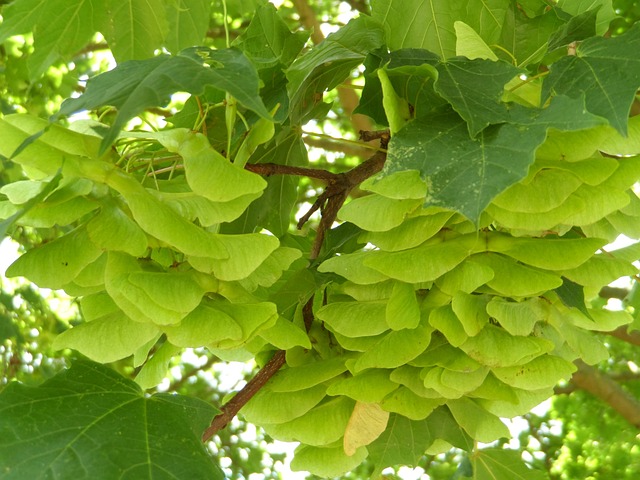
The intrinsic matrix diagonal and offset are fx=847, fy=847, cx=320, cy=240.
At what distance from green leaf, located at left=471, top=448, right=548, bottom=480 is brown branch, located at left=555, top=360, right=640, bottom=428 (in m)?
1.14

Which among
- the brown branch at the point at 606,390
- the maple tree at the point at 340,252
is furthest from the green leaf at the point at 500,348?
the brown branch at the point at 606,390

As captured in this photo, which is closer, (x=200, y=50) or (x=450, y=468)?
(x=200, y=50)

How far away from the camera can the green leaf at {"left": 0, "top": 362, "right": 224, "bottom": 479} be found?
1.10 meters

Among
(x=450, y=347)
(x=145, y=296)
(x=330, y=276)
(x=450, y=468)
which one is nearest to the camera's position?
(x=145, y=296)

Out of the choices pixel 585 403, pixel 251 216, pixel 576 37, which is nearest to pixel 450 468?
pixel 585 403

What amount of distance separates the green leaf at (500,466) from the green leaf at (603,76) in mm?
942

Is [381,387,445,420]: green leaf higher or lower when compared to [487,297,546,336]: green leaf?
lower

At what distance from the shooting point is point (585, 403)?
12.2 ft

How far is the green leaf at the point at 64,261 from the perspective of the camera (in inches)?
40.7

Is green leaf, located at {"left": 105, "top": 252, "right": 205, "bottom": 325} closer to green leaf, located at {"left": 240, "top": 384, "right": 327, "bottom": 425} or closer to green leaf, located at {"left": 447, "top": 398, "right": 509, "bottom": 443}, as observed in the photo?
green leaf, located at {"left": 240, "top": 384, "right": 327, "bottom": 425}

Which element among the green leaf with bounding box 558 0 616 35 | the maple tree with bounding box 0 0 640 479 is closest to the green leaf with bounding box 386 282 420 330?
the maple tree with bounding box 0 0 640 479

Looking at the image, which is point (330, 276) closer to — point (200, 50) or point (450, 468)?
point (200, 50)

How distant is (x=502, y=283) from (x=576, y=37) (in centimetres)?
40

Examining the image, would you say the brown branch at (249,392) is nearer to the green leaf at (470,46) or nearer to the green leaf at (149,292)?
the green leaf at (149,292)
